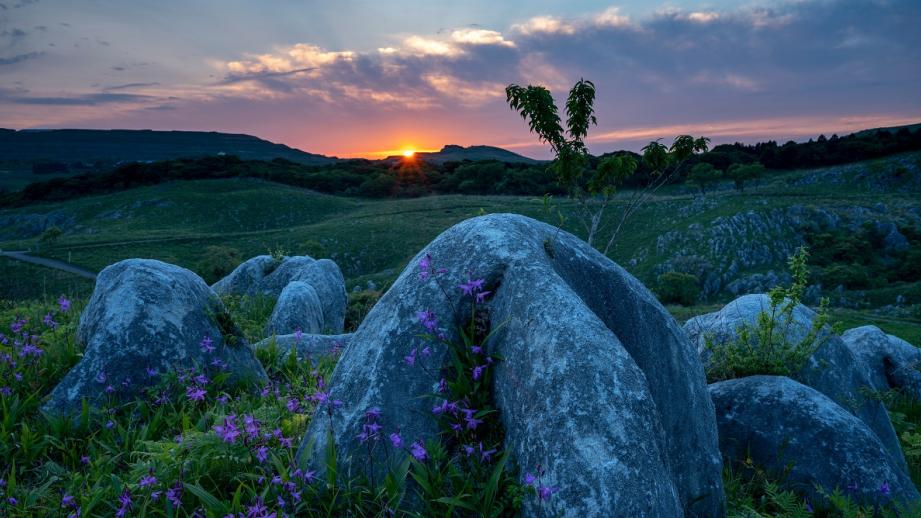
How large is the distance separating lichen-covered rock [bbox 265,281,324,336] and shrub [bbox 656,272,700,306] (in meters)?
40.2

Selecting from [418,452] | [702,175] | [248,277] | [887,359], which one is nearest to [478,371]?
[418,452]

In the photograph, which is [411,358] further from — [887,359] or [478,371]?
[887,359]

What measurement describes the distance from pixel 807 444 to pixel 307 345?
868 cm

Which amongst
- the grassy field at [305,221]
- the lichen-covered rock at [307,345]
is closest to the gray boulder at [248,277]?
the lichen-covered rock at [307,345]

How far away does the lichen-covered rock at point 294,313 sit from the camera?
14.6 m

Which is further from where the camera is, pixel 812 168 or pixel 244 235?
pixel 812 168

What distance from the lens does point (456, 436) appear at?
4410mm

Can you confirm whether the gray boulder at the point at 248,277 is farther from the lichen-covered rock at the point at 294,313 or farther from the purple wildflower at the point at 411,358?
the purple wildflower at the point at 411,358

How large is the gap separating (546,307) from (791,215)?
76.3 m

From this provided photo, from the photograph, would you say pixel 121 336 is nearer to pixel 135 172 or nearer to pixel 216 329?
pixel 216 329

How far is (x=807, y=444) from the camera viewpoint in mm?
7090

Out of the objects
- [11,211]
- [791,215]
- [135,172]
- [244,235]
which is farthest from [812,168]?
[11,211]

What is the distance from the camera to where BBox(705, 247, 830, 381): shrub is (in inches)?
329

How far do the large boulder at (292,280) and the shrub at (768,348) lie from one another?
14.0 meters
